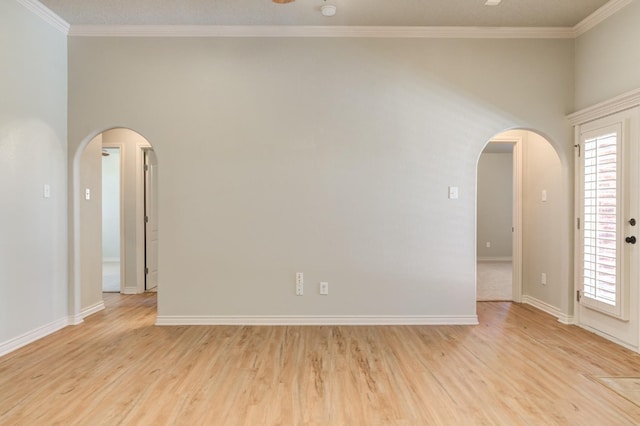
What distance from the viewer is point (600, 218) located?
3.45 meters

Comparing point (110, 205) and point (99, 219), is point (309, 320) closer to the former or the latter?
point (99, 219)

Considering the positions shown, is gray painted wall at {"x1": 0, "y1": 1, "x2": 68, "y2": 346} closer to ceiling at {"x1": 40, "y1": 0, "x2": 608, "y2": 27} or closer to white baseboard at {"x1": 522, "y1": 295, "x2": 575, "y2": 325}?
ceiling at {"x1": 40, "y1": 0, "x2": 608, "y2": 27}

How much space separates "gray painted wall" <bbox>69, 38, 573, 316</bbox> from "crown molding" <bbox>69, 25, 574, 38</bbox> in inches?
3.0

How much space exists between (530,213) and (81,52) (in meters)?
5.37

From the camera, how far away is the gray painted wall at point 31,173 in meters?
3.08

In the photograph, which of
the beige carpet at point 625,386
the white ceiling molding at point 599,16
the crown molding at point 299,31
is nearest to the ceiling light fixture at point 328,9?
the crown molding at point 299,31

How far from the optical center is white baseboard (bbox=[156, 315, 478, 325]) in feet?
12.4

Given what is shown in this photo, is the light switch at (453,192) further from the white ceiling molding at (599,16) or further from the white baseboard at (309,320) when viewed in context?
the white ceiling molding at (599,16)

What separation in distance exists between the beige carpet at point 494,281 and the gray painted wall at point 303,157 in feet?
4.84

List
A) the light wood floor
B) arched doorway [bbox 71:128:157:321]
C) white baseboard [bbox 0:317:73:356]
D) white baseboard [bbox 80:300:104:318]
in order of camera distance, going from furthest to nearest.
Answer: white baseboard [bbox 80:300:104:318]
arched doorway [bbox 71:128:157:321]
white baseboard [bbox 0:317:73:356]
the light wood floor

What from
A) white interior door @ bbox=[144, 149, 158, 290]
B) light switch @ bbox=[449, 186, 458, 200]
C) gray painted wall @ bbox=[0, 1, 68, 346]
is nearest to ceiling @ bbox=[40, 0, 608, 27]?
gray painted wall @ bbox=[0, 1, 68, 346]

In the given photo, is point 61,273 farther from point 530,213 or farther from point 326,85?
point 530,213

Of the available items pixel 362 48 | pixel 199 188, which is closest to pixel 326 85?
pixel 362 48

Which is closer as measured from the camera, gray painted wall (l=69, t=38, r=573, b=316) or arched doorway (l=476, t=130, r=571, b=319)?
gray painted wall (l=69, t=38, r=573, b=316)
